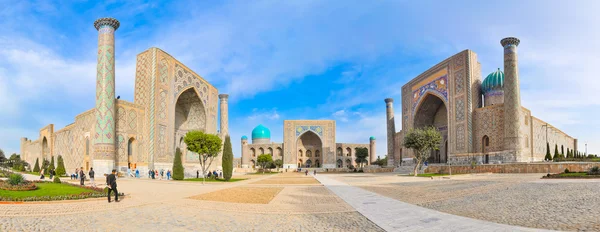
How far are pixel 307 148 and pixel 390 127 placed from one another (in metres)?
20.1

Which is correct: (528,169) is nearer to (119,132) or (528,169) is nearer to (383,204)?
(383,204)

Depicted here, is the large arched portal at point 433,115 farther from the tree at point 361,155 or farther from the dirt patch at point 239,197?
the dirt patch at point 239,197

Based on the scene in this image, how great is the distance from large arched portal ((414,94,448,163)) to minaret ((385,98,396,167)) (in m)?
5.18

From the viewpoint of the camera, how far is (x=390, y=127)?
45.5 m

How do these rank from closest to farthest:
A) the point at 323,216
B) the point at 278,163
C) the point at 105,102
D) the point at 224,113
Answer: the point at 323,216, the point at 105,102, the point at 224,113, the point at 278,163

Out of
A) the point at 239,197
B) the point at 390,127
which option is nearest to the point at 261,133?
the point at 390,127

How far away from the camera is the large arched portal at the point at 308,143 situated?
204 feet

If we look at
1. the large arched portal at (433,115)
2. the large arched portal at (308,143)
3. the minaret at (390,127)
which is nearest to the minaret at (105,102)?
the large arched portal at (433,115)

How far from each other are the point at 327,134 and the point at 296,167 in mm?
7256

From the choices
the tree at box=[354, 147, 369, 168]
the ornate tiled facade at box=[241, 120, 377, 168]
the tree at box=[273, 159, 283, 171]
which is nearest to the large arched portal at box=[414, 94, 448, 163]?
the ornate tiled facade at box=[241, 120, 377, 168]

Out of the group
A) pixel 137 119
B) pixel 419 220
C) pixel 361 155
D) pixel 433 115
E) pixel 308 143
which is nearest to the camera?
pixel 419 220

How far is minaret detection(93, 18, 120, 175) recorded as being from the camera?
2392cm

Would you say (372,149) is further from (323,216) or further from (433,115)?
(323,216)

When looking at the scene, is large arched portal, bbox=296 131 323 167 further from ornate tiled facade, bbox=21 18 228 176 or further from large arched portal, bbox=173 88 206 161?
ornate tiled facade, bbox=21 18 228 176
